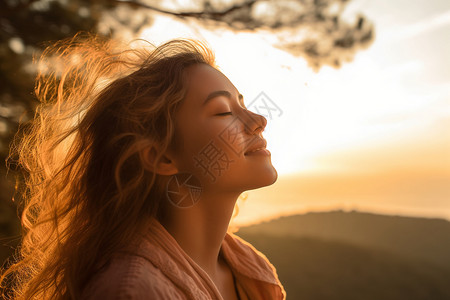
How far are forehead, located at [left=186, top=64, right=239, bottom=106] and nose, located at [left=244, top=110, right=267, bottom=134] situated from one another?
4.6 inches

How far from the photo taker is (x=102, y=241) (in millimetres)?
1149

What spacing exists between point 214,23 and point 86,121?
154 centimetres

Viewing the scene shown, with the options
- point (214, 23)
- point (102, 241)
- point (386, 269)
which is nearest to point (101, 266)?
point (102, 241)

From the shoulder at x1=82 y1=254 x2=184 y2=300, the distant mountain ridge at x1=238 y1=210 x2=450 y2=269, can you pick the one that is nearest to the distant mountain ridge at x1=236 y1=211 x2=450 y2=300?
the distant mountain ridge at x1=238 y1=210 x2=450 y2=269

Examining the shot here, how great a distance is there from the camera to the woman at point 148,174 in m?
1.13

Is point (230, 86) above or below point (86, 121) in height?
above

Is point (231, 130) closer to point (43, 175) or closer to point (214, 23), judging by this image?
point (43, 175)

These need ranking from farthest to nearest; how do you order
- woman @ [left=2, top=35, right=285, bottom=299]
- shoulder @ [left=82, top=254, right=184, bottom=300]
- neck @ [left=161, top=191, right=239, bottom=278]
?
neck @ [left=161, top=191, right=239, bottom=278]
woman @ [left=2, top=35, right=285, bottom=299]
shoulder @ [left=82, top=254, right=184, bottom=300]

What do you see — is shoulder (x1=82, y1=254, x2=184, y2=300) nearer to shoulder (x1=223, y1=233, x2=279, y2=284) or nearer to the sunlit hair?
the sunlit hair

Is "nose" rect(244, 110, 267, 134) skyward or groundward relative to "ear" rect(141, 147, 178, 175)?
skyward

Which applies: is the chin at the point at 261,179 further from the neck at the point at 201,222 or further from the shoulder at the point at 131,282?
the shoulder at the point at 131,282

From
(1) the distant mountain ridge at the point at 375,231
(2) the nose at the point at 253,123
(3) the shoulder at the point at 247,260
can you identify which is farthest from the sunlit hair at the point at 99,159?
(1) the distant mountain ridge at the point at 375,231

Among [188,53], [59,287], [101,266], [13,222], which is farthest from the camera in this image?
[13,222]

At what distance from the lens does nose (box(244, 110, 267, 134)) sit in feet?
4.18
